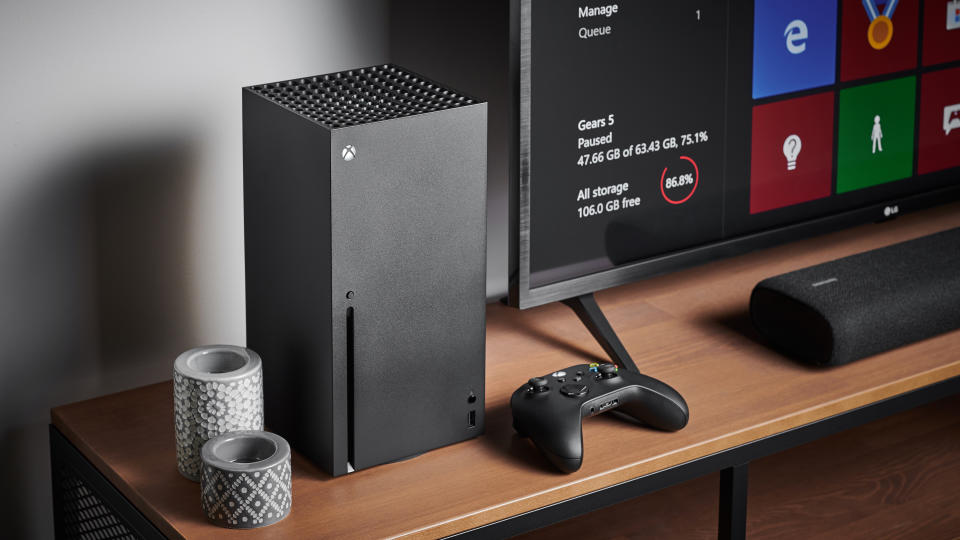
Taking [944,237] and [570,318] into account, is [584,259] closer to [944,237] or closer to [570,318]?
[570,318]

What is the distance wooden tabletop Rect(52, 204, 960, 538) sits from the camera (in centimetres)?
116

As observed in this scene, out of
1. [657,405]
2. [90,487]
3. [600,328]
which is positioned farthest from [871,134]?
[90,487]

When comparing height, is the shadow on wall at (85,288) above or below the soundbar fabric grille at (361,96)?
below

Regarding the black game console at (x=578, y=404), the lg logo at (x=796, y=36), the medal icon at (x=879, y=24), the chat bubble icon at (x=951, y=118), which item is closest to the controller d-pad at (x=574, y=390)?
the black game console at (x=578, y=404)

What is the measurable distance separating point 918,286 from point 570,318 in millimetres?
447

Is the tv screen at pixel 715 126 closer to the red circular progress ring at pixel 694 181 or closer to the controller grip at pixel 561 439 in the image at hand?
the red circular progress ring at pixel 694 181

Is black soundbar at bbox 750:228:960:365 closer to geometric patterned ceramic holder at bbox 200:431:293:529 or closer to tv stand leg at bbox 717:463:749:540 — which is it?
tv stand leg at bbox 717:463:749:540

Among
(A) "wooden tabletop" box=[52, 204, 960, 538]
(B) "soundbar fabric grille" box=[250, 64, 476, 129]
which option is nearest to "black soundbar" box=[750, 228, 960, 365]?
(A) "wooden tabletop" box=[52, 204, 960, 538]

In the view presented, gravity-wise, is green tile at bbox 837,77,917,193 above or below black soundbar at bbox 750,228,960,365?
above

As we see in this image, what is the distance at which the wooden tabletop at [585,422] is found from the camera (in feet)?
3.82

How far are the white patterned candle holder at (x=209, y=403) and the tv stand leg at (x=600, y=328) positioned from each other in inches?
17.8

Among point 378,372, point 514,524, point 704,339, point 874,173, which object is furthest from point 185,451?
point 874,173

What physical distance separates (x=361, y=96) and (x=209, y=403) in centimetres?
35

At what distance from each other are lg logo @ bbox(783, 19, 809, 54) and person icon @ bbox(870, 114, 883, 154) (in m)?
0.18
